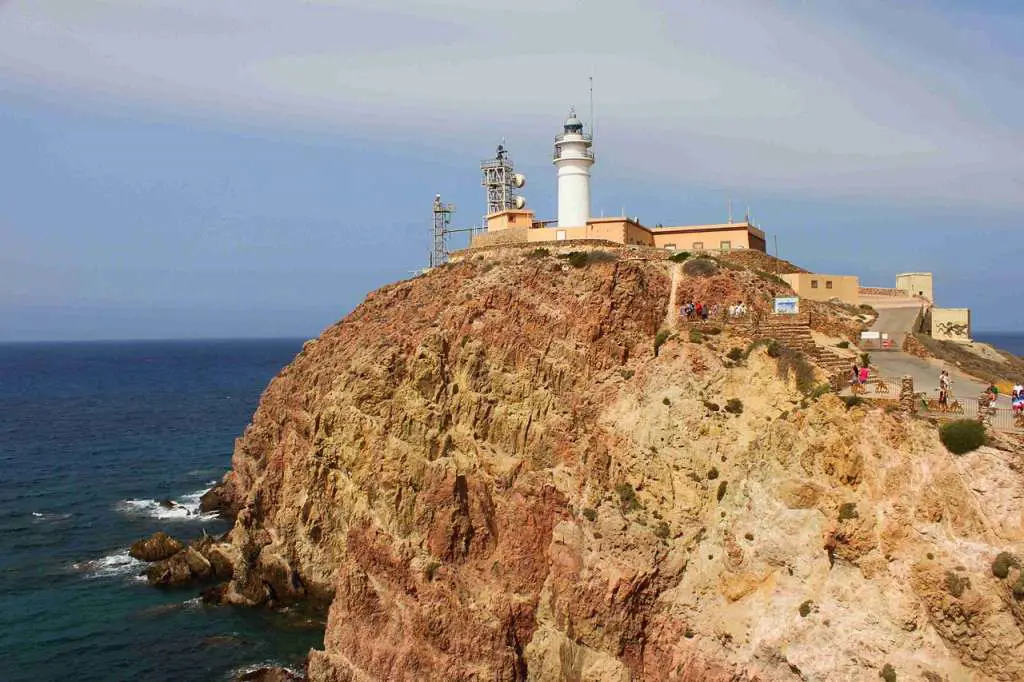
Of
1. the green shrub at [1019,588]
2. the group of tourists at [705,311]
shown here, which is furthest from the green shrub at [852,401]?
→ the group of tourists at [705,311]

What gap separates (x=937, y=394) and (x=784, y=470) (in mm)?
7393

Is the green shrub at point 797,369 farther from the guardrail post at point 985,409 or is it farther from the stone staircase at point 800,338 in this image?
the guardrail post at point 985,409

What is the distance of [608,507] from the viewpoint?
3459 centimetres

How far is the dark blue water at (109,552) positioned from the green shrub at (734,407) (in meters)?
25.3

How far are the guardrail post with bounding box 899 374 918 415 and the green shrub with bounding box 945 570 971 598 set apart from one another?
6343 millimetres

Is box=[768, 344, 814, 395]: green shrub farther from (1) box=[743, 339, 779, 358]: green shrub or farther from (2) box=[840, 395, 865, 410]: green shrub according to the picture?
(2) box=[840, 395, 865, 410]: green shrub

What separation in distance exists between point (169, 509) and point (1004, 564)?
59.1 m

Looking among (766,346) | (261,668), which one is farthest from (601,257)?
(261,668)

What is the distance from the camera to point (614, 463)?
35.6 metres

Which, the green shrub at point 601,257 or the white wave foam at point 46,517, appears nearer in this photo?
the green shrub at point 601,257

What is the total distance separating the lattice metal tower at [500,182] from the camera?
68438mm

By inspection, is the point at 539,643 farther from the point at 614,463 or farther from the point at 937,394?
the point at 937,394

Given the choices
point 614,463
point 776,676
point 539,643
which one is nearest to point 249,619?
point 539,643

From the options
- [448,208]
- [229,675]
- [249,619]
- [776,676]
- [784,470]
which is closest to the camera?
[776,676]
